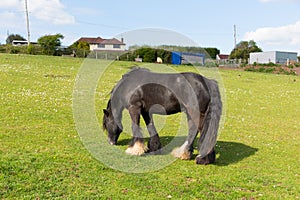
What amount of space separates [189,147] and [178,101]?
3.83ft

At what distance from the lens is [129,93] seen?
813cm

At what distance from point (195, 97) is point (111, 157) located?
241cm

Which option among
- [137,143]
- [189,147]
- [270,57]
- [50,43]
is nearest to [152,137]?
[137,143]

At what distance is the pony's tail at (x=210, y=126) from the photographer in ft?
25.2

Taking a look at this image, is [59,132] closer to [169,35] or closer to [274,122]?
[169,35]

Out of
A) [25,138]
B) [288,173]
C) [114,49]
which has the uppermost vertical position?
[114,49]

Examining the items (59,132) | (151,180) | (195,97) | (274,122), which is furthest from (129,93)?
(274,122)

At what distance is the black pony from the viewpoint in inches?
306

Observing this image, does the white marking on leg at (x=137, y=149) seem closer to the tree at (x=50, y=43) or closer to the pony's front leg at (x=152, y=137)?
the pony's front leg at (x=152, y=137)

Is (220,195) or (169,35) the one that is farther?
(169,35)

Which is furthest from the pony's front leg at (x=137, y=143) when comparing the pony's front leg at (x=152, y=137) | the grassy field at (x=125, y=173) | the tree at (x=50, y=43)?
the tree at (x=50, y=43)

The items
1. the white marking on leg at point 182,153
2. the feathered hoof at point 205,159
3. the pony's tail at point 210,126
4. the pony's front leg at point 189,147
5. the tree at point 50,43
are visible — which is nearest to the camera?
the pony's tail at point 210,126

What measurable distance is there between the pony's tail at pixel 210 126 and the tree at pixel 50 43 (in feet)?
141

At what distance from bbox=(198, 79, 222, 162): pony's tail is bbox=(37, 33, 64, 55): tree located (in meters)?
43.0
